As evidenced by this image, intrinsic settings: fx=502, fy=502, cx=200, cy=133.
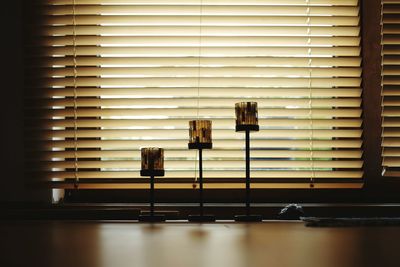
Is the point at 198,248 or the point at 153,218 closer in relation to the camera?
the point at 198,248

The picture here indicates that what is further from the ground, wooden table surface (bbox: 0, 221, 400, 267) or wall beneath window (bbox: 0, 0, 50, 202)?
wall beneath window (bbox: 0, 0, 50, 202)

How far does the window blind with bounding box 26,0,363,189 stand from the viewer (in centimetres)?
179

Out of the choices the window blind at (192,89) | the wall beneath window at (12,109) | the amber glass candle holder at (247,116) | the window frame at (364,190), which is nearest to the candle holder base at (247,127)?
the amber glass candle holder at (247,116)

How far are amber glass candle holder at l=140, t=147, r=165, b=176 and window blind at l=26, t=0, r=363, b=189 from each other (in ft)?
1.09

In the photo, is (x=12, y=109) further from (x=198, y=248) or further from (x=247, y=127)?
(x=198, y=248)

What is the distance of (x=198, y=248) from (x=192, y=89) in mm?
1111

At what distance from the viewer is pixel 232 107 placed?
1.80 meters

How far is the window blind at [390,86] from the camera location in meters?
1.83

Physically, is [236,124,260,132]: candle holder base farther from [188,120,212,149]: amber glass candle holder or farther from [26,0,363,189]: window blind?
[26,0,363,189]: window blind

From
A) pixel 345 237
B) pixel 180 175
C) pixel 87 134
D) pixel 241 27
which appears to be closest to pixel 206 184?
pixel 180 175

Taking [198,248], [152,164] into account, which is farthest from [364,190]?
[198,248]

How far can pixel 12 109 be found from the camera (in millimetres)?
1846

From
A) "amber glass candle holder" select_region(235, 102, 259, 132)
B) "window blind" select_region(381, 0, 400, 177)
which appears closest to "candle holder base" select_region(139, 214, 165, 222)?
"amber glass candle holder" select_region(235, 102, 259, 132)

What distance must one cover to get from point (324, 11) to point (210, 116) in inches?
22.5
